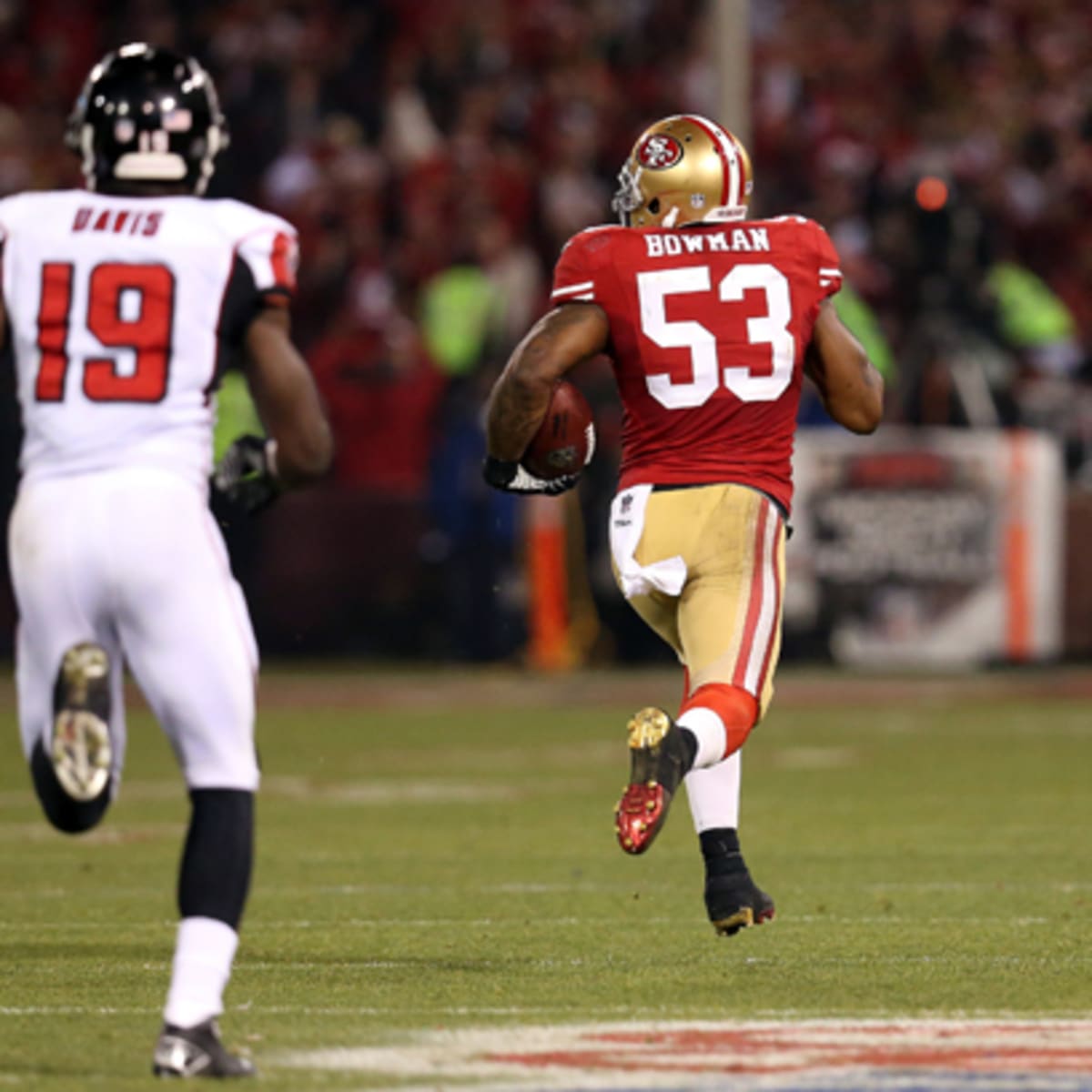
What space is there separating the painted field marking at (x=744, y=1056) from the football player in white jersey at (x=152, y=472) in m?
0.42

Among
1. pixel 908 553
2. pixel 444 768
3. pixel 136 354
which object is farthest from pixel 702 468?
pixel 908 553

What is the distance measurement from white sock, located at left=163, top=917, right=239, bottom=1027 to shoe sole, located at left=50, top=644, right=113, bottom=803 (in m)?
0.30

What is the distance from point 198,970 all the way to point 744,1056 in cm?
100

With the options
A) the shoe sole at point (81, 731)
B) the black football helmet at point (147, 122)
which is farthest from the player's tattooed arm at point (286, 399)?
the shoe sole at point (81, 731)

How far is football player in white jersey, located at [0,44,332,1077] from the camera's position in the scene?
16.7 feet

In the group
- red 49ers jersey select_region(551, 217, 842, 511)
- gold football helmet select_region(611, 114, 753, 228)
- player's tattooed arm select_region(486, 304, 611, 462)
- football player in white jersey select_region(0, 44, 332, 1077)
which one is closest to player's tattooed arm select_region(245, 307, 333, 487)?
football player in white jersey select_region(0, 44, 332, 1077)

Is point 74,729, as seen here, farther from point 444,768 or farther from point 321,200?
point 321,200

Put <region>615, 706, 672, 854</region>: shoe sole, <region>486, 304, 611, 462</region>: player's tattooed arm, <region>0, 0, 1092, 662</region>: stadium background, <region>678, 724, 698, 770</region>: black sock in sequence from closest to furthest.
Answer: <region>615, 706, 672, 854</region>: shoe sole, <region>678, 724, 698, 770</region>: black sock, <region>486, 304, 611, 462</region>: player's tattooed arm, <region>0, 0, 1092, 662</region>: stadium background

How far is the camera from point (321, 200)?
19.2 metres

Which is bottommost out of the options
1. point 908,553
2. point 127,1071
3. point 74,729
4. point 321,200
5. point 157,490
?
point 127,1071

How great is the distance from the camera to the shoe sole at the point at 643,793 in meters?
6.15

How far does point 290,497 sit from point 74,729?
1264 cm

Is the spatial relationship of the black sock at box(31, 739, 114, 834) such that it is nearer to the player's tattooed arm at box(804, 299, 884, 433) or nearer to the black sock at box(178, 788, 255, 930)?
the black sock at box(178, 788, 255, 930)

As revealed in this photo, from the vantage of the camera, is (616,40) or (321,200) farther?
(616,40)
